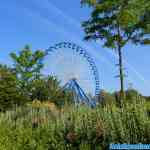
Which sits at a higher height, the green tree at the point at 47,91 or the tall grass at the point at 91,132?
the green tree at the point at 47,91

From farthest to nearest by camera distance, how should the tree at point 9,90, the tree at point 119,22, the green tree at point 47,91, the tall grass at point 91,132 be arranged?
the tree at point 9,90, the green tree at point 47,91, the tree at point 119,22, the tall grass at point 91,132

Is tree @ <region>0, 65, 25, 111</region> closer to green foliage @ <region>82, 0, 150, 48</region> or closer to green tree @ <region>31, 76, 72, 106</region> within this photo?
green tree @ <region>31, 76, 72, 106</region>

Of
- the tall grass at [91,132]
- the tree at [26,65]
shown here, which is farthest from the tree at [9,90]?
the tall grass at [91,132]

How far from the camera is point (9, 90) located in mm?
47219

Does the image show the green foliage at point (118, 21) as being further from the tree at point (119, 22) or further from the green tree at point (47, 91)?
the green tree at point (47, 91)

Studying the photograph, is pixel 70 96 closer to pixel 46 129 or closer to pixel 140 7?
pixel 140 7

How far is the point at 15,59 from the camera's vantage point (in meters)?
51.1

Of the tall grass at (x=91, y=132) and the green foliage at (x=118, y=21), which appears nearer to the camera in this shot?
the tall grass at (x=91, y=132)

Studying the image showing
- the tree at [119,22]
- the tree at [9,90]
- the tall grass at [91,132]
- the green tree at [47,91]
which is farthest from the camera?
the tree at [9,90]

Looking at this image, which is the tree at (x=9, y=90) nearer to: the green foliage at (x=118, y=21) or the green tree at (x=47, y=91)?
the green tree at (x=47, y=91)

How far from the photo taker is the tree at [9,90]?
150 ft

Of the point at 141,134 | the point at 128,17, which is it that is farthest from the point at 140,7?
the point at 141,134

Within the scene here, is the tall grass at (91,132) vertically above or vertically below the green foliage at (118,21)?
below

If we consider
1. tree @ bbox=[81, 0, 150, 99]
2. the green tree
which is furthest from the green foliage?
the green tree
